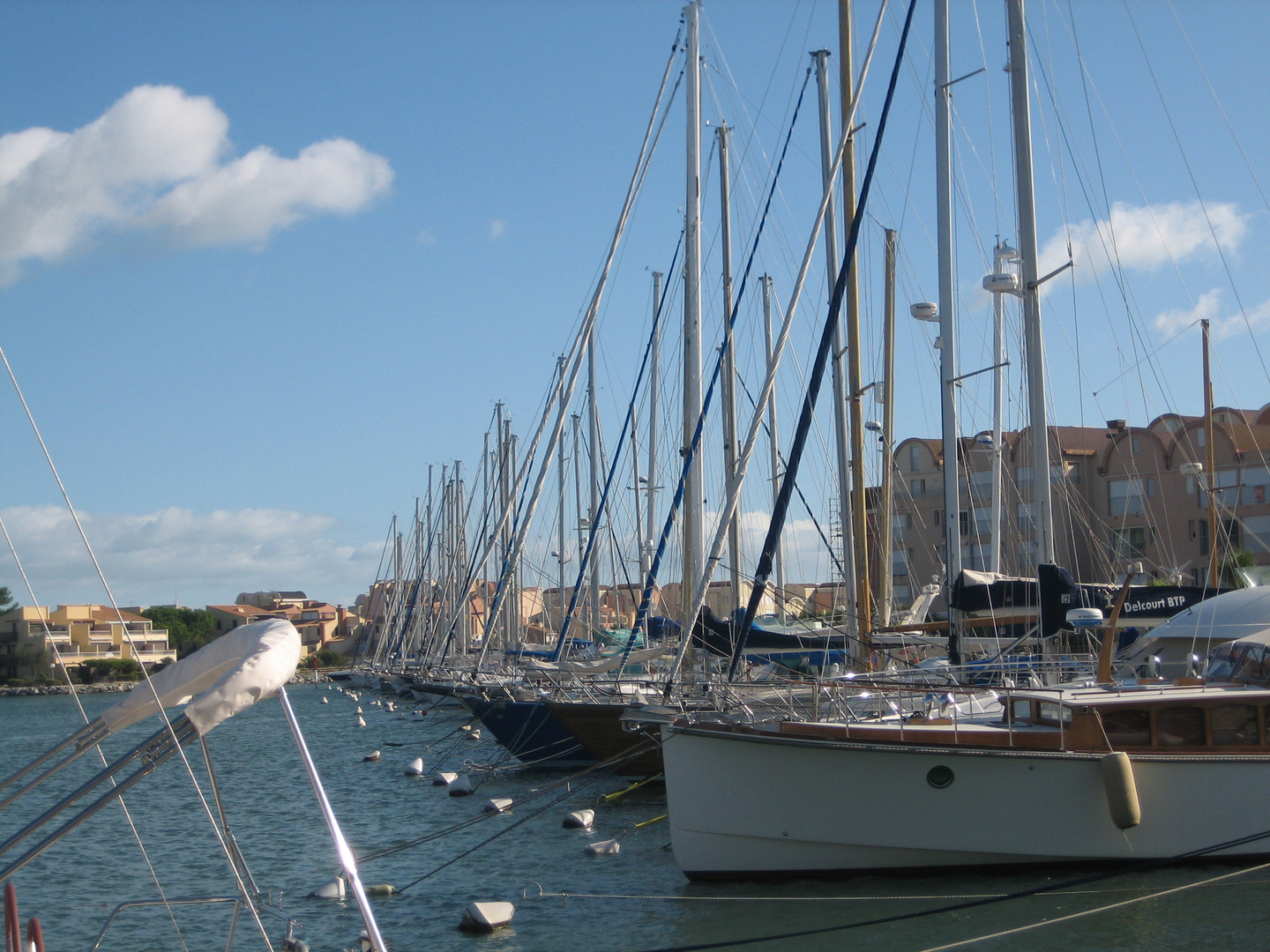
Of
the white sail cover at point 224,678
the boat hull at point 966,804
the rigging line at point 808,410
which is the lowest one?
the boat hull at point 966,804

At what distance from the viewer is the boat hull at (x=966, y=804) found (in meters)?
14.3

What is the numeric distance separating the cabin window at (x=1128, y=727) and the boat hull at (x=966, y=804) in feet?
0.86

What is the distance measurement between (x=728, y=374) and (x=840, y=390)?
3.23 metres

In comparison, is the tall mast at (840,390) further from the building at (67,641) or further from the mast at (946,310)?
the building at (67,641)

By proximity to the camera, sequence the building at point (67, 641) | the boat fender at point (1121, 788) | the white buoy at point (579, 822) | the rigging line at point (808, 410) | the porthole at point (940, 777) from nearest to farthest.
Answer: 1. the boat fender at point (1121, 788)
2. the porthole at point (940, 777)
3. the rigging line at point (808, 410)
4. the white buoy at point (579, 822)
5. the building at point (67, 641)

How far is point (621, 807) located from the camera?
23.2m

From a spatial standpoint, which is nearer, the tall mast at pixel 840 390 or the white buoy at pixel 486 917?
the white buoy at pixel 486 917

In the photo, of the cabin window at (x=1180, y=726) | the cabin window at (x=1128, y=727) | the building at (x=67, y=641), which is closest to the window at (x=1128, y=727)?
the cabin window at (x=1128, y=727)

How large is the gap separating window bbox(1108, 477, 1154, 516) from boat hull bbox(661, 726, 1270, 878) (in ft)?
173

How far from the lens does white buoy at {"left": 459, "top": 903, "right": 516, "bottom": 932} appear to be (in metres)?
14.5

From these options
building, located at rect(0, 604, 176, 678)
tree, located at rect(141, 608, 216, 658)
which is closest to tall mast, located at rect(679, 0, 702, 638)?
building, located at rect(0, 604, 176, 678)

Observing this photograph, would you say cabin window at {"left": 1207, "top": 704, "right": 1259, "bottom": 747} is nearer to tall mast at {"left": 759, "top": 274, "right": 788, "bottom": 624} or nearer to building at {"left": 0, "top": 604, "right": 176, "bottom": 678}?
tall mast at {"left": 759, "top": 274, "right": 788, "bottom": 624}

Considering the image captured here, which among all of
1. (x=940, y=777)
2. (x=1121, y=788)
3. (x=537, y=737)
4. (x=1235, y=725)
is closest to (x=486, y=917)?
(x=940, y=777)

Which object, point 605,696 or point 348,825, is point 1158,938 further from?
point 348,825
